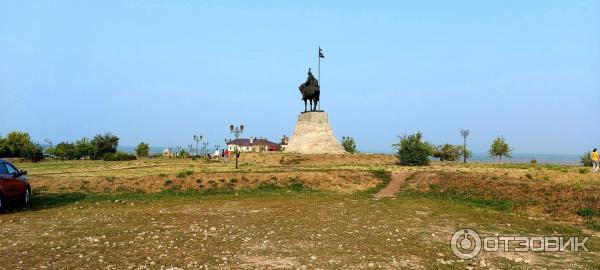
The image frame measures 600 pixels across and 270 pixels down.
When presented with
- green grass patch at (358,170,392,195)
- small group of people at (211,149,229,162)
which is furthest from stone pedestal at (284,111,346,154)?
green grass patch at (358,170,392,195)

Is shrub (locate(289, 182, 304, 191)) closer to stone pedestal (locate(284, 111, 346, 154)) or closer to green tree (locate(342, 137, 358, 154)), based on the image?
stone pedestal (locate(284, 111, 346, 154))

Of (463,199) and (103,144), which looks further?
(103,144)

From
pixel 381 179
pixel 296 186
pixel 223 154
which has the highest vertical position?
pixel 223 154

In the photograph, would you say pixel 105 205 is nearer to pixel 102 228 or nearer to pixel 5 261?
pixel 102 228

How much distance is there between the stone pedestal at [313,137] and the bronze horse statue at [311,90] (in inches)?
83.7

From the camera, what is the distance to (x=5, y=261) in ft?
32.2

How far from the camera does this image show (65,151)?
78000 millimetres

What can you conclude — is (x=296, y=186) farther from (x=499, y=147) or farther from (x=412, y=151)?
(x=499, y=147)


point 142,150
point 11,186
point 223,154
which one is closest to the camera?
point 11,186

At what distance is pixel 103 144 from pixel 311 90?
45121mm

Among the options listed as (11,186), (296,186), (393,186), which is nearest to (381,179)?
(393,186)

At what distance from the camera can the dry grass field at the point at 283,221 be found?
33.9ft

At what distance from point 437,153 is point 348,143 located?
18369mm

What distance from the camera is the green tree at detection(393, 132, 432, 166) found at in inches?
1957
